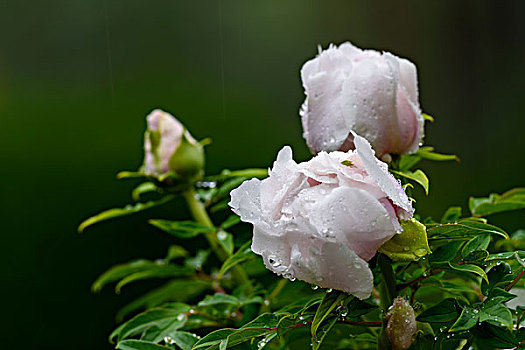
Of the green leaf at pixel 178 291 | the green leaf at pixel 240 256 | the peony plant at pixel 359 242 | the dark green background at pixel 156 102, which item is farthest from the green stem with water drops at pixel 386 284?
the dark green background at pixel 156 102

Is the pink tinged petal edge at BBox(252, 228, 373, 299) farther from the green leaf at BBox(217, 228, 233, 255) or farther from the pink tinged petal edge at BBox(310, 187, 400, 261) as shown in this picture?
the green leaf at BBox(217, 228, 233, 255)

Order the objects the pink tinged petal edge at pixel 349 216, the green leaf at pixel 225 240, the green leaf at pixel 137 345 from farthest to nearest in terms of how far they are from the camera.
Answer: the green leaf at pixel 225 240 → the green leaf at pixel 137 345 → the pink tinged petal edge at pixel 349 216

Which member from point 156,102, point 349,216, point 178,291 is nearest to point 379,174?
point 349,216

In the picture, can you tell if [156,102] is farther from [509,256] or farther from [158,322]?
[509,256]

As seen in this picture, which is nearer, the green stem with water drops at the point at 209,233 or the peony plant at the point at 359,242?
the peony plant at the point at 359,242

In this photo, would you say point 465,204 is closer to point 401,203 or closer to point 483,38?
point 483,38

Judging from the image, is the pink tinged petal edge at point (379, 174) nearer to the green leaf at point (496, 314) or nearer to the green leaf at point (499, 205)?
the green leaf at point (496, 314)
